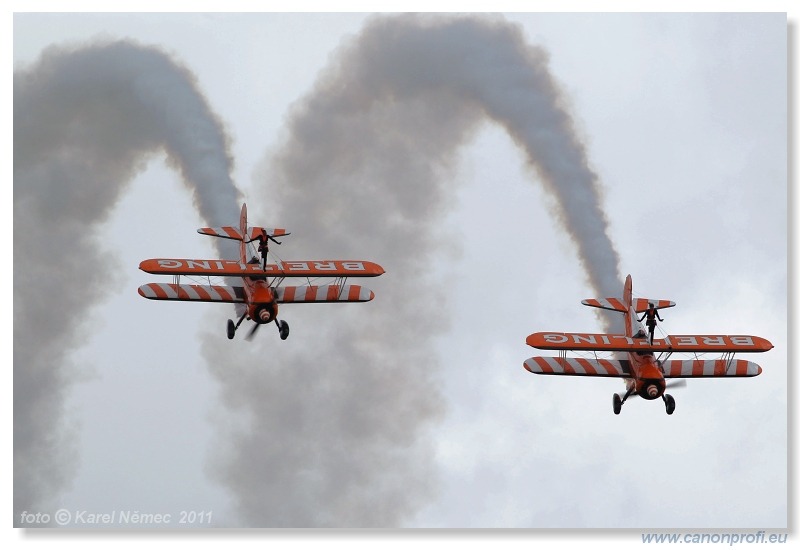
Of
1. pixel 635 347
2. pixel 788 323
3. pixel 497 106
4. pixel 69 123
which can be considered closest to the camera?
pixel 635 347

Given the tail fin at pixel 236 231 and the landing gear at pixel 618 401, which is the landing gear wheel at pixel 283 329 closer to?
the tail fin at pixel 236 231

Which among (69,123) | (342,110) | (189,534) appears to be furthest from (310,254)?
(189,534)

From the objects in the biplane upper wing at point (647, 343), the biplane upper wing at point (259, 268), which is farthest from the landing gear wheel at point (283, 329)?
the biplane upper wing at point (647, 343)

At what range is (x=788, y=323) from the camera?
7388 cm

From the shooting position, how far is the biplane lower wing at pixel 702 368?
71.9 meters

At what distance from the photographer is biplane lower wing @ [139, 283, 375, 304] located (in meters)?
72.2

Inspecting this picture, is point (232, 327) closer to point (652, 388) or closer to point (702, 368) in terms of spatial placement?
point (652, 388)

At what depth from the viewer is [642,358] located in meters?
71.2

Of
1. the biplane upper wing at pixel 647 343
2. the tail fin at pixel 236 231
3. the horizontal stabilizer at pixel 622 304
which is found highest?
the tail fin at pixel 236 231

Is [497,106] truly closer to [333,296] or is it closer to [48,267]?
[333,296]

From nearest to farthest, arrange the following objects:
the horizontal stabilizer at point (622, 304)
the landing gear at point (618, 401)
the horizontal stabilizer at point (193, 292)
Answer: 1. the landing gear at point (618, 401)
2. the horizontal stabilizer at point (193, 292)
3. the horizontal stabilizer at point (622, 304)

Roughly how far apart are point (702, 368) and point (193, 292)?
20.0m

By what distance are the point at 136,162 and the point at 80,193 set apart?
3.45 m

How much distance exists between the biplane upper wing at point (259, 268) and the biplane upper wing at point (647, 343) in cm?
724
